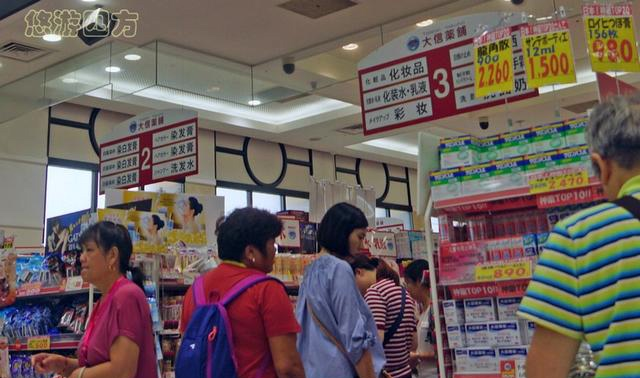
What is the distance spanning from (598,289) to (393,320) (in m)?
2.74

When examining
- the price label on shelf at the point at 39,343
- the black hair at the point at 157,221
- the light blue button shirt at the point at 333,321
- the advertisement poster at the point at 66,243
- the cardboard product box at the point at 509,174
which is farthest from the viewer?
the black hair at the point at 157,221

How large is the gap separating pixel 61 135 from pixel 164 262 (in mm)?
4925

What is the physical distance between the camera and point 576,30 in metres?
7.86

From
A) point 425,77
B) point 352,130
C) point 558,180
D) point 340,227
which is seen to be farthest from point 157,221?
point 352,130

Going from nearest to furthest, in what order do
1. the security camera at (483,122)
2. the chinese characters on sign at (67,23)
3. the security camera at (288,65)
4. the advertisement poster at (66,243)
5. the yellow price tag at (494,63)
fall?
the yellow price tag at (494,63)
the advertisement poster at (66,243)
the chinese characters on sign at (67,23)
the security camera at (288,65)
the security camera at (483,122)

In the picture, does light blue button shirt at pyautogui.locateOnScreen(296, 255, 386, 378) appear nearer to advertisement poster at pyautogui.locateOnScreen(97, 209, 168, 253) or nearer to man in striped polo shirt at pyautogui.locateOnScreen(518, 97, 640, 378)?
man in striped polo shirt at pyautogui.locateOnScreen(518, 97, 640, 378)

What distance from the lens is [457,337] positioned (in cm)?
293

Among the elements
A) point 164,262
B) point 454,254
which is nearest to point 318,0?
point 164,262

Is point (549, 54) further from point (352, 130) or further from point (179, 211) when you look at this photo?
point (352, 130)

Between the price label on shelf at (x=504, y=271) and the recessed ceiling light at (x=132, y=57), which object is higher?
the recessed ceiling light at (x=132, y=57)

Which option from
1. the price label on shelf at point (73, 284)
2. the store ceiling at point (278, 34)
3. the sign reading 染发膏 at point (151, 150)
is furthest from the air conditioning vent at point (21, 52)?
the price label on shelf at point (73, 284)

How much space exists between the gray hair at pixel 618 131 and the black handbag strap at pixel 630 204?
0.09 meters

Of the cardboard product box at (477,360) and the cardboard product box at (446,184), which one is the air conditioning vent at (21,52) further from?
the cardboard product box at (477,360)

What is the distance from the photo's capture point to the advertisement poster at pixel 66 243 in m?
4.80
